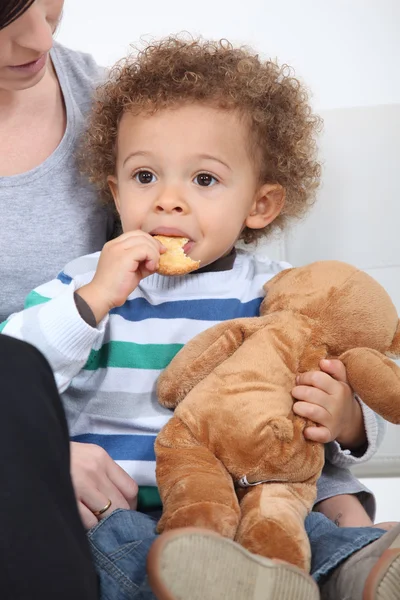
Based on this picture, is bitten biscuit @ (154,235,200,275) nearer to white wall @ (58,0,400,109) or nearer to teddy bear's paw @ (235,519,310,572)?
teddy bear's paw @ (235,519,310,572)

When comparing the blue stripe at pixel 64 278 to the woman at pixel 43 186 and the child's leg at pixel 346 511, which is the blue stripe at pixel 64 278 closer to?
the woman at pixel 43 186

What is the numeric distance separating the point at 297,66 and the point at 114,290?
3.13 ft

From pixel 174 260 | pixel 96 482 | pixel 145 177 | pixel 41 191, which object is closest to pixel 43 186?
pixel 41 191

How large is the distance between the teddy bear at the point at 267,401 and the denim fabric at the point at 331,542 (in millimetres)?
51

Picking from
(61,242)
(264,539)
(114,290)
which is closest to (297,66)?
(61,242)

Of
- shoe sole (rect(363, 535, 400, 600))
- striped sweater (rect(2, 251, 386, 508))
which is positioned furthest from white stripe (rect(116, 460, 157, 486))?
shoe sole (rect(363, 535, 400, 600))

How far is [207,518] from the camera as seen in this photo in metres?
1.06

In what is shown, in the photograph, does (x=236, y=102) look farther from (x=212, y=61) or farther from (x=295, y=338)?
(x=295, y=338)

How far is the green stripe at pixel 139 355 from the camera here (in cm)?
139

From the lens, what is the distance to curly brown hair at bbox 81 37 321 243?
1450 mm

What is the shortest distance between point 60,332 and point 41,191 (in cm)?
40

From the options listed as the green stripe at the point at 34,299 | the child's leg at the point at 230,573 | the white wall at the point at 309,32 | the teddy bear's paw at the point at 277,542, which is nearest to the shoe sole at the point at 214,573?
the child's leg at the point at 230,573

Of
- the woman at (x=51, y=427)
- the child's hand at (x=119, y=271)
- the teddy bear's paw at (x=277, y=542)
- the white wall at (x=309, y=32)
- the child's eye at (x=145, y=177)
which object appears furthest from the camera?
the white wall at (x=309, y=32)

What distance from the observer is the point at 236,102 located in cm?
146
